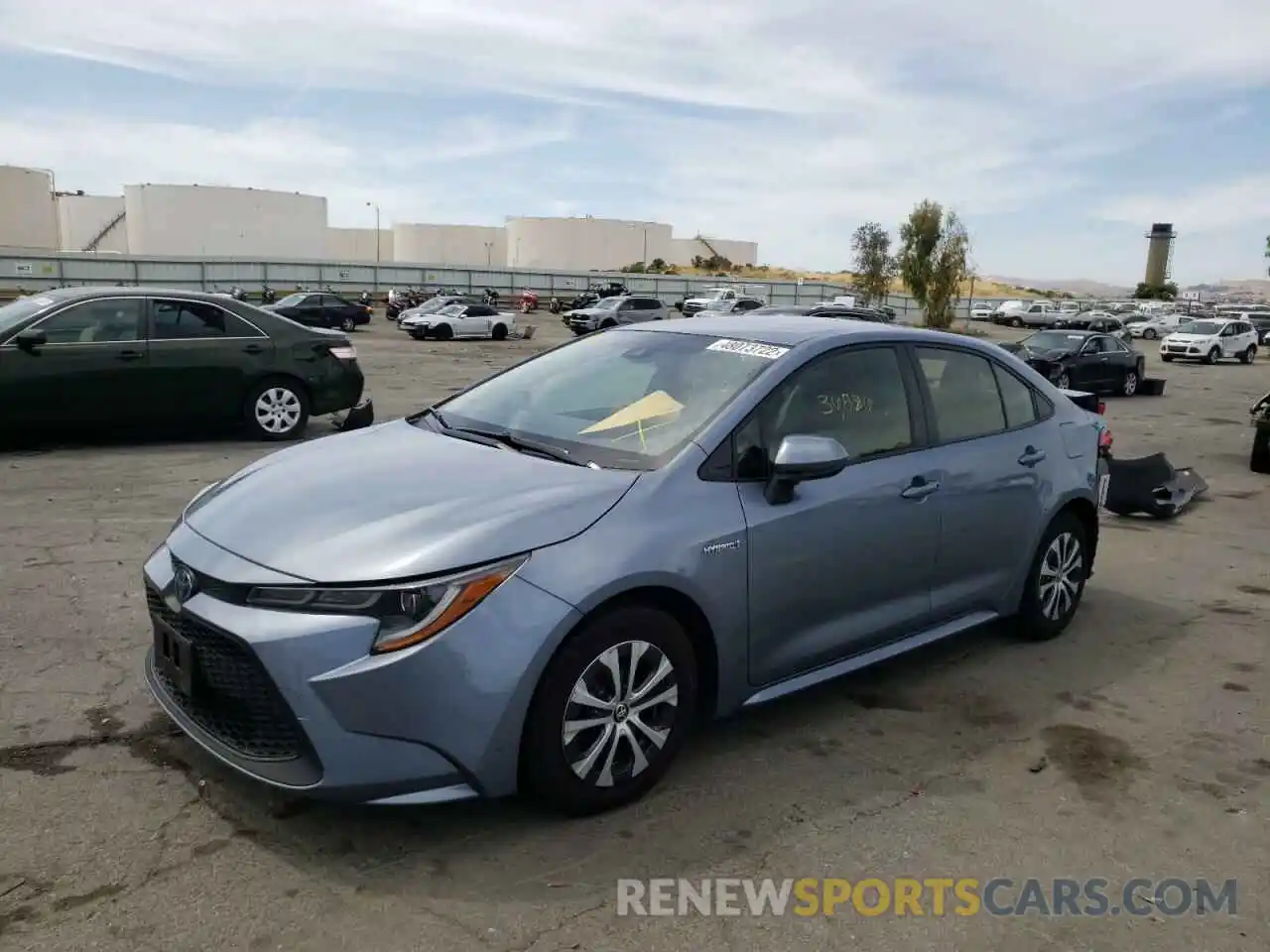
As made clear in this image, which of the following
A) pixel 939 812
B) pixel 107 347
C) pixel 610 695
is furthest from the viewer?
pixel 107 347

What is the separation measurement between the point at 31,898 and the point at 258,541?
111 cm

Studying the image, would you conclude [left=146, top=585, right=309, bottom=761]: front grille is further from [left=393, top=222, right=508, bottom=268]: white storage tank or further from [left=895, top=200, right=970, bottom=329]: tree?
[left=393, top=222, right=508, bottom=268]: white storage tank

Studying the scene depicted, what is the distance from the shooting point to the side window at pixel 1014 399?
4.92 metres

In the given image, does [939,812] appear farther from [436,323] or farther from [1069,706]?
[436,323]

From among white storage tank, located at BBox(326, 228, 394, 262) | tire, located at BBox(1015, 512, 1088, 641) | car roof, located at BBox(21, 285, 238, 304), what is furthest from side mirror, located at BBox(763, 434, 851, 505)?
white storage tank, located at BBox(326, 228, 394, 262)

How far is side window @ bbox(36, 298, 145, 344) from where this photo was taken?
9.05 meters

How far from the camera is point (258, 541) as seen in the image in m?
3.17

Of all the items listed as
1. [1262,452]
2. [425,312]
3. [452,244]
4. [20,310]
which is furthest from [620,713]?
[452,244]

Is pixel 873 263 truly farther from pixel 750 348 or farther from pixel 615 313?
pixel 750 348

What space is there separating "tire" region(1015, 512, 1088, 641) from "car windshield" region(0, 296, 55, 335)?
8339mm

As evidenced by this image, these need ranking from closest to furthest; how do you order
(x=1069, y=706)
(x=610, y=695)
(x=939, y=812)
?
(x=610, y=695)
(x=939, y=812)
(x=1069, y=706)

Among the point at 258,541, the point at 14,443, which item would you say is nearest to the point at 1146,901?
the point at 258,541

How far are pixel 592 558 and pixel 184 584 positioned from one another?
1272 mm

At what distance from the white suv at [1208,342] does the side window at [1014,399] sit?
115ft
